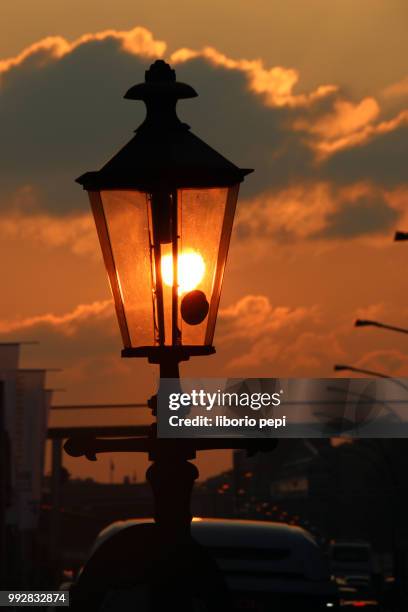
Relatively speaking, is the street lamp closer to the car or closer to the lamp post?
the lamp post

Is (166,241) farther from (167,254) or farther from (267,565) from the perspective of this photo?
(267,565)

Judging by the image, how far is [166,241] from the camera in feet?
25.7

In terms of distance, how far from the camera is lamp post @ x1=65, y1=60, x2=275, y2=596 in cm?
784

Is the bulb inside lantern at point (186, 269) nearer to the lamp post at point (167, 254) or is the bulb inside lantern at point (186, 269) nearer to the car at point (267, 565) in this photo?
the lamp post at point (167, 254)

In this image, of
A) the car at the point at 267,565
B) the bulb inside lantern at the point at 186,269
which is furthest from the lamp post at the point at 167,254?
the car at the point at 267,565

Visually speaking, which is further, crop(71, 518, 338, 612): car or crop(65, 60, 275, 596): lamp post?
crop(71, 518, 338, 612): car

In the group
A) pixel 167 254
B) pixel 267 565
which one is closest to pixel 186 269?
pixel 167 254

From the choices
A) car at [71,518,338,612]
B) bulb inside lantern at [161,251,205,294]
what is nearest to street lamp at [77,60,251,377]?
bulb inside lantern at [161,251,205,294]

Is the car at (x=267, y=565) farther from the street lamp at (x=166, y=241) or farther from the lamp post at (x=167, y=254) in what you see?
the street lamp at (x=166, y=241)

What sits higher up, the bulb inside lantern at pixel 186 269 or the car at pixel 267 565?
the bulb inside lantern at pixel 186 269

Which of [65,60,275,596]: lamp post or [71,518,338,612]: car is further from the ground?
[65,60,275,596]: lamp post

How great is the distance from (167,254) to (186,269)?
11cm

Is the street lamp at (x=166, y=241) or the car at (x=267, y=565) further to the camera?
the car at (x=267, y=565)

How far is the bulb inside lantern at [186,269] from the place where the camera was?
25.8ft
